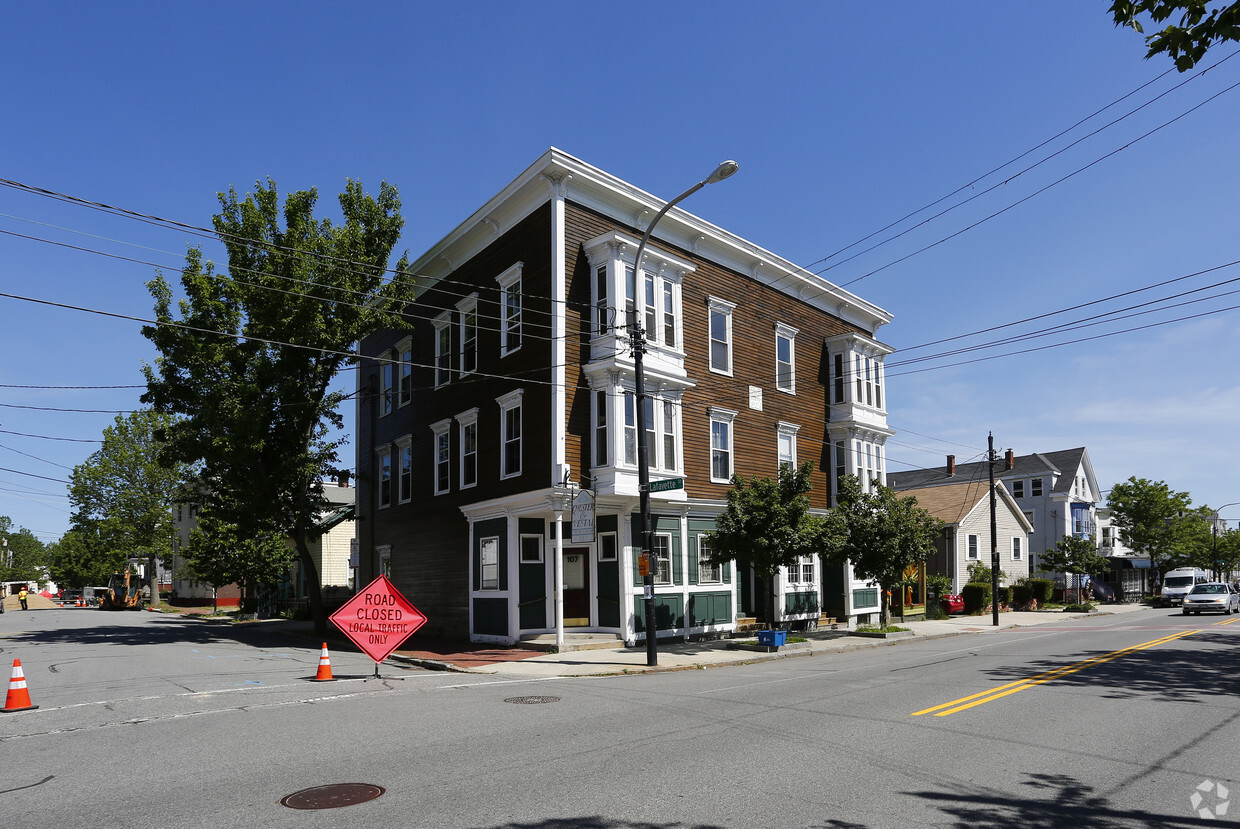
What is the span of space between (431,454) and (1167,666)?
2222 centimetres

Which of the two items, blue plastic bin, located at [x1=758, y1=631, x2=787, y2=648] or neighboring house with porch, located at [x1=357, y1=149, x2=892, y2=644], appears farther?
neighboring house with porch, located at [x1=357, y1=149, x2=892, y2=644]

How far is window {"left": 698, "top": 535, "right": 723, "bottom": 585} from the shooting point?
25266mm

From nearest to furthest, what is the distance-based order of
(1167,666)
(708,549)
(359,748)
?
(359,748)
(1167,666)
(708,549)

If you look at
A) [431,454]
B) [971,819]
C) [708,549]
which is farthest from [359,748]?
[431,454]

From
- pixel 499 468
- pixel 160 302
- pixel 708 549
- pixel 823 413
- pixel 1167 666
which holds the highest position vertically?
pixel 160 302

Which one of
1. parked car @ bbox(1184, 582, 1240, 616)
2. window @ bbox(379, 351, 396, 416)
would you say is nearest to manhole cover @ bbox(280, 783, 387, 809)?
window @ bbox(379, 351, 396, 416)

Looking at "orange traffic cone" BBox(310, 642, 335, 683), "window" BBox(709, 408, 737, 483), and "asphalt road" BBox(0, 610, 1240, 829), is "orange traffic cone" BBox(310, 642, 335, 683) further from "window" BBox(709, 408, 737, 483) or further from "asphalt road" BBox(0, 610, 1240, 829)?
"window" BBox(709, 408, 737, 483)

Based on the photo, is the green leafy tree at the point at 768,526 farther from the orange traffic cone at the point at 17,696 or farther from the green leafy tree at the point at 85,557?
the green leafy tree at the point at 85,557

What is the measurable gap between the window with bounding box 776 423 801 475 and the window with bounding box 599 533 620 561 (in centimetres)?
828

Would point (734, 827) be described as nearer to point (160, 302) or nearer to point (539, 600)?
point (539, 600)

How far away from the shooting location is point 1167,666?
695 inches

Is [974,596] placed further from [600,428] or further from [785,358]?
[600,428]
